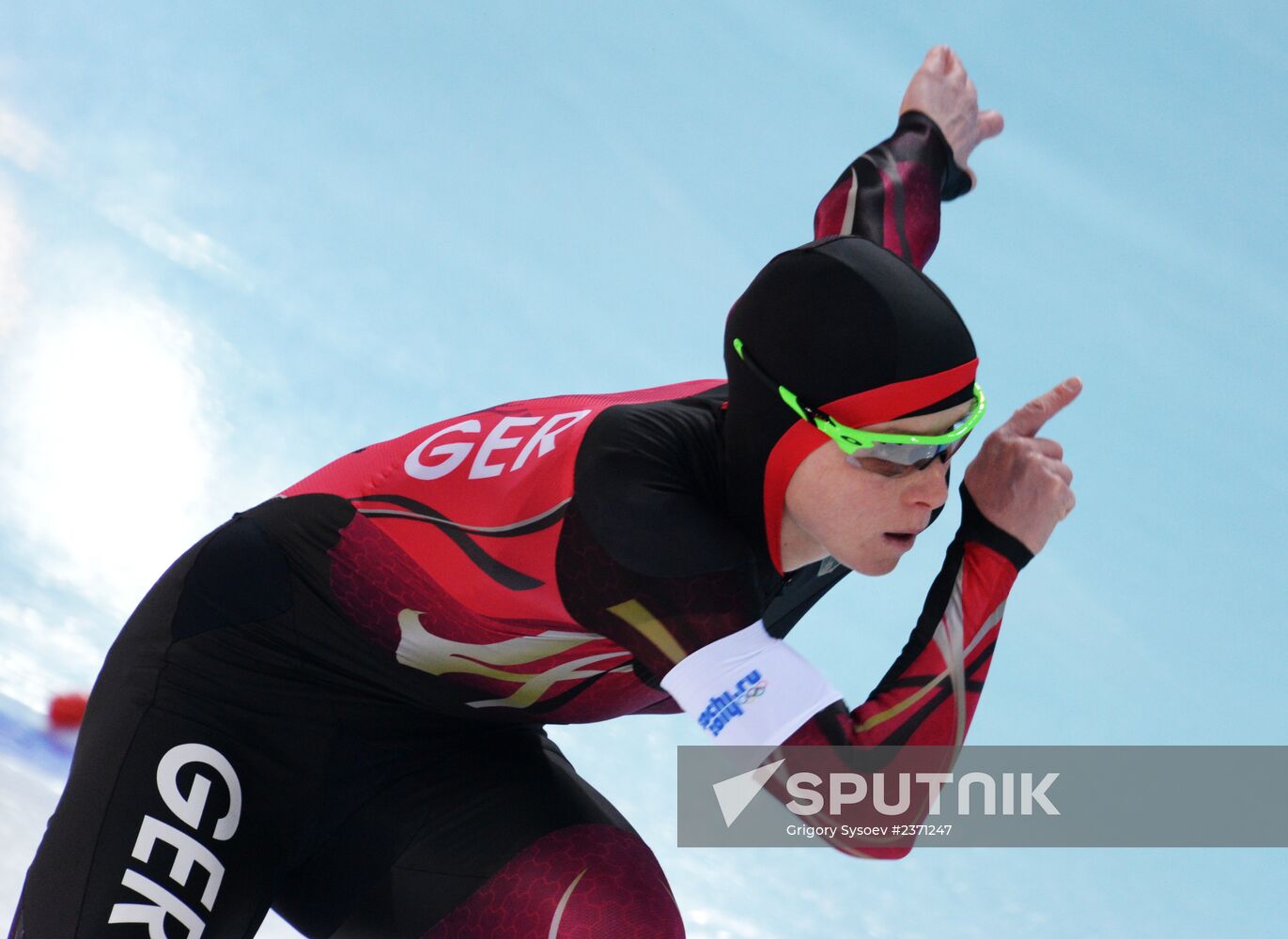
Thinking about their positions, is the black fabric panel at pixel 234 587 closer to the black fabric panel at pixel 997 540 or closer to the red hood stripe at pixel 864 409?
the red hood stripe at pixel 864 409

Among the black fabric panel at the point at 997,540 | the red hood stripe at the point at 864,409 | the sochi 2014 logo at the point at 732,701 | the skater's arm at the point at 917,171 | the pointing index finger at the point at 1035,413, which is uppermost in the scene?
the skater's arm at the point at 917,171

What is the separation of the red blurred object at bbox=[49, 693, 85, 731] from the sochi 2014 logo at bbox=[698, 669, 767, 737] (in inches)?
119

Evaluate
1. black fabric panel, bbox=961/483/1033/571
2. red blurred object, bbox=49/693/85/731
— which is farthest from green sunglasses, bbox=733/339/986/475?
red blurred object, bbox=49/693/85/731

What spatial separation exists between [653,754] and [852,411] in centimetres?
365

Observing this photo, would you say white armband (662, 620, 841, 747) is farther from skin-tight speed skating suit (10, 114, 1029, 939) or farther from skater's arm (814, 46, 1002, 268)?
skater's arm (814, 46, 1002, 268)

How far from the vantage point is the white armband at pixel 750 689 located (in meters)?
1.97

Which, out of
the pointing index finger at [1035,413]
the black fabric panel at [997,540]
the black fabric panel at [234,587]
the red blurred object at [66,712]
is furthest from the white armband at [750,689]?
the red blurred object at [66,712]

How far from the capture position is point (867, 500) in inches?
81.6

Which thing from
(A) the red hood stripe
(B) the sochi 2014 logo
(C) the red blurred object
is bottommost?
(B) the sochi 2014 logo

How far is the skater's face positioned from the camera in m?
2.06

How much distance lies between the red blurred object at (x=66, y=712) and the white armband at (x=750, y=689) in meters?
3.03

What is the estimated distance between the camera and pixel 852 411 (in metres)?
2.02

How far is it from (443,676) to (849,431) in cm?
82

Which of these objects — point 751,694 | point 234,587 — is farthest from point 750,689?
point 234,587
